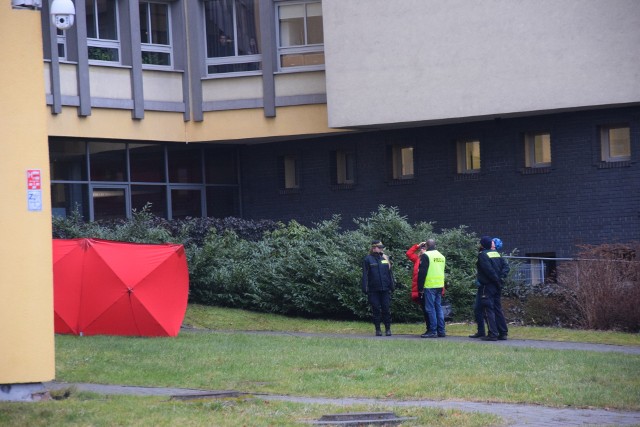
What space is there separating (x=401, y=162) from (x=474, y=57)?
4532mm

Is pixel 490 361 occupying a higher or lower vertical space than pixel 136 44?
lower

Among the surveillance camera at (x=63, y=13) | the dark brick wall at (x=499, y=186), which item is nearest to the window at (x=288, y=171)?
the dark brick wall at (x=499, y=186)

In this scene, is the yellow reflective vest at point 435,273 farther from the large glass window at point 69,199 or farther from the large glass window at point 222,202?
the large glass window at point 222,202

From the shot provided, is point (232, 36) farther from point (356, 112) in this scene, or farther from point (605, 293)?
point (605, 293)

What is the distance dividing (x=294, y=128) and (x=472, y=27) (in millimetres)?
5757

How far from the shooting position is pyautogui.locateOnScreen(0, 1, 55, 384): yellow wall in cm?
1180

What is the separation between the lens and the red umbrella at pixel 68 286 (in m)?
18.9

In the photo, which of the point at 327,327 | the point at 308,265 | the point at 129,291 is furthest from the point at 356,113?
the point at 129,291

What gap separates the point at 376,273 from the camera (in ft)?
67.4

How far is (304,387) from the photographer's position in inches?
526

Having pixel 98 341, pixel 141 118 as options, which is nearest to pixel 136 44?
pixel 141 118

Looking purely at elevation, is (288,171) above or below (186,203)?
above

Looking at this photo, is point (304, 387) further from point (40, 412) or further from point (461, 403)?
point (40, 412)

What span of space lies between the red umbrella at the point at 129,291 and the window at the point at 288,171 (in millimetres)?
12458
